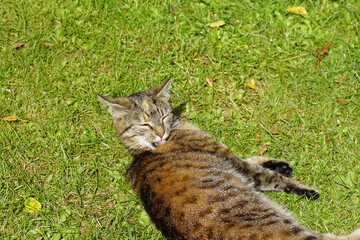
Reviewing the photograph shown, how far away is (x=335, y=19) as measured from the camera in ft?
15.6

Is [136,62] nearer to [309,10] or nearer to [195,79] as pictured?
[195,79]

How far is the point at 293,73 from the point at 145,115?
6.79ft

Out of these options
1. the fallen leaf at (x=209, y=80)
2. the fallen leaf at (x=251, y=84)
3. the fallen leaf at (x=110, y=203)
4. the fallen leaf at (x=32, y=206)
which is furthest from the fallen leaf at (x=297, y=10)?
Answer: the fallen leaf at (x=32, y=206)

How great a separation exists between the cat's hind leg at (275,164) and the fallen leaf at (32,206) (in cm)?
234

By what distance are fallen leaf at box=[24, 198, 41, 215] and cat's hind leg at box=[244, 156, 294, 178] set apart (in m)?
2.34

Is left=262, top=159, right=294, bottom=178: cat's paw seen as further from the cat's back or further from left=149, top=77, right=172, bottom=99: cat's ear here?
left=149, top=77, right=172, bottom=99: cat's ear

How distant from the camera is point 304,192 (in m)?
3.62

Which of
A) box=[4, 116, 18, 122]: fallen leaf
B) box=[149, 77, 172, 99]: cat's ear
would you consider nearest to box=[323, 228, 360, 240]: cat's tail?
box=[149, 77, 172, 99]: cat's ear

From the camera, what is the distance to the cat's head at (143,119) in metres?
3.68

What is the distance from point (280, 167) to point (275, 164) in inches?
2.5

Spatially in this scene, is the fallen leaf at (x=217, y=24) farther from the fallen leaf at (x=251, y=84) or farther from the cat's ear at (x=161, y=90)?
the cat's ear at (x=161, y=90)

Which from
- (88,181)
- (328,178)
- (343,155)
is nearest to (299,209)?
(328,178)

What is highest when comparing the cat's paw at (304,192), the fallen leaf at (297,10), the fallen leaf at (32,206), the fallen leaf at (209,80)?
the fallen leaf at (297,10)

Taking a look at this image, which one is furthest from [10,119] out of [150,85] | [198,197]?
[198,197]
